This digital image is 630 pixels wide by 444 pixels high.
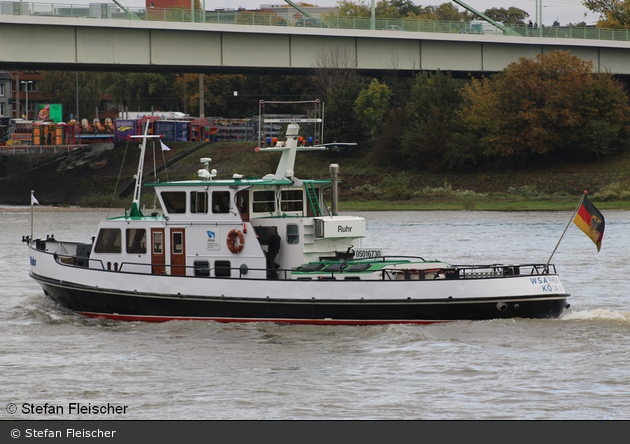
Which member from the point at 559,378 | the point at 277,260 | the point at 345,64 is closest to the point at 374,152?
the point at 345,64

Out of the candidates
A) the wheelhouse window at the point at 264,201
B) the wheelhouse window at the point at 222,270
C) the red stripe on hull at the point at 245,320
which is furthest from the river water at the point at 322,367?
the wheelhouse window at the point at 264,201

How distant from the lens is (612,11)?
102 metres

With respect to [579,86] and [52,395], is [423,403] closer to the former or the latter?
[52,395]

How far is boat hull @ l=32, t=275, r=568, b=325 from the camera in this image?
71.8 ft

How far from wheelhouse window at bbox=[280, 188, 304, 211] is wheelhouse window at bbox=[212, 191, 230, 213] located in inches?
54.0

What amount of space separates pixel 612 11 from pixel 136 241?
8791cm

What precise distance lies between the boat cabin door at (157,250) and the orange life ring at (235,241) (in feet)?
6.08

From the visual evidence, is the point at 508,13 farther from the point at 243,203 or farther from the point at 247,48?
the point at 243,203

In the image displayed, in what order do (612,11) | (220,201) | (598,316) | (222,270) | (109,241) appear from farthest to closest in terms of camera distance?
(612,11) → (109,241) → (220,201) → (222,270) → (598,316)

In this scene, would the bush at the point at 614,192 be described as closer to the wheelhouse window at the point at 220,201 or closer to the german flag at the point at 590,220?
the german flag at the point at 590,220

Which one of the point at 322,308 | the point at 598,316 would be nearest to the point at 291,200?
the point at 322,308

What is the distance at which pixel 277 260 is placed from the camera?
934 inches

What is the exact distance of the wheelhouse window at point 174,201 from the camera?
79.0 feet
